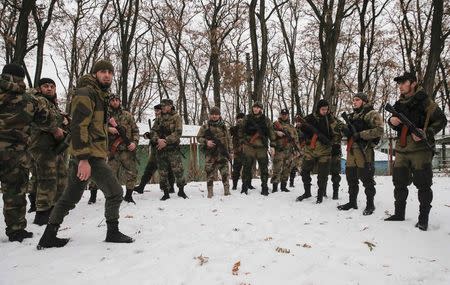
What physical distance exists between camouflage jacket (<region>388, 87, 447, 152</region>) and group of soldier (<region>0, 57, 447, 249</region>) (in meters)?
0.01

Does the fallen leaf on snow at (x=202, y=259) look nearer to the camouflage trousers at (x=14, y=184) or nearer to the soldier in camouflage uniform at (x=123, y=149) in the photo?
the camouflage trousers at (x=14, y=184)

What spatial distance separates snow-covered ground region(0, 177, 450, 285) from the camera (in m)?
3.40

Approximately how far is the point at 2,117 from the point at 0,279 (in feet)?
6.21

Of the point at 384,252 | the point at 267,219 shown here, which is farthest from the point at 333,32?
the point at 384,252

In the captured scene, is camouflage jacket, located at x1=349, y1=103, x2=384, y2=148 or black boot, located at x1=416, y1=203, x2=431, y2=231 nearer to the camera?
black boot, located at x1=416, y1=203, x2=431, y2=231

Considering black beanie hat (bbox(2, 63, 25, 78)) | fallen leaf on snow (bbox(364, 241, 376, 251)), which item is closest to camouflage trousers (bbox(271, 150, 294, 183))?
fallen leaf on snow (bbox(364, 241, 376, 251))

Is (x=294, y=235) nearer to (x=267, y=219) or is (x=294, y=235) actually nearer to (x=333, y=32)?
(x=267, y=219)

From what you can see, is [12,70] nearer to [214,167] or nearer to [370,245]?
[214,167]

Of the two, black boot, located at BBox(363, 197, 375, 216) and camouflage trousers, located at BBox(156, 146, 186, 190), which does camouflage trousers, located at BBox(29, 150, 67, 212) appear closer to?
camouflage trousers, located at BBox(156, 146, 186, 190)

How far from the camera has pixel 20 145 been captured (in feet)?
14.5

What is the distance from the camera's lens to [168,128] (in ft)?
24.7

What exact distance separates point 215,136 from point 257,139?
106 cm

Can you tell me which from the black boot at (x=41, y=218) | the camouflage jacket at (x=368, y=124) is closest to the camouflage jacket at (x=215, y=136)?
the camouflage jacket at (x=368, y=124)

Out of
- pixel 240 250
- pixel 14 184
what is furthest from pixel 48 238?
pixel 240 250
